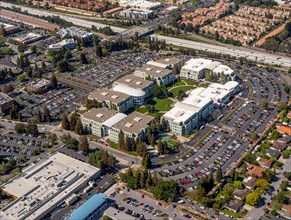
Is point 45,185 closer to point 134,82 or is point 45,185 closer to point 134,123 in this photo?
point 134,123

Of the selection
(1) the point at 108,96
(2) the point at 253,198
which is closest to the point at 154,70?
Result: (1) the point at 108,96

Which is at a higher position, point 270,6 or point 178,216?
point 270,6

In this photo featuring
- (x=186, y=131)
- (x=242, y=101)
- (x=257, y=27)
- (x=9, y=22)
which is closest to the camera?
(x=186, y=131)

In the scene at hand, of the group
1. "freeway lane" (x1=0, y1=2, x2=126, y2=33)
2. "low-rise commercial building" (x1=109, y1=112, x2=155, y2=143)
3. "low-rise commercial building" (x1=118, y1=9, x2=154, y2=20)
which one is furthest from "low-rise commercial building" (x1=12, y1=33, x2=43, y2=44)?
"low-rise commercial building" (x1=109, y1=112, x2=155, y2=143)

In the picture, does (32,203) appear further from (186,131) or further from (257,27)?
(257,27)

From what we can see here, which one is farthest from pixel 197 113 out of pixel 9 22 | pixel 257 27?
pixel 9 22

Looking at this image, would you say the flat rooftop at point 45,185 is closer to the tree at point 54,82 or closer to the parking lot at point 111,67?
the tree at point 54,82

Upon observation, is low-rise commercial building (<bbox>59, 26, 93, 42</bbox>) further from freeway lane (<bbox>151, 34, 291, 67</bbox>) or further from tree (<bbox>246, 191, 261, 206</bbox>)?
tree (<bbox>246, 191, 261, 206</bbox>)
